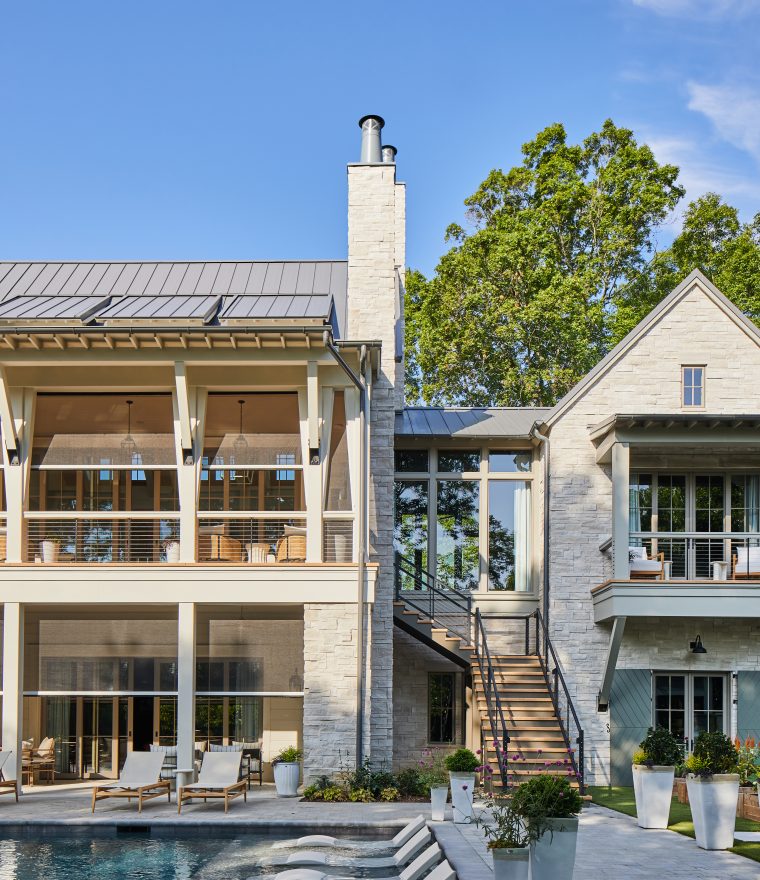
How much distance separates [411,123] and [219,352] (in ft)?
40.7

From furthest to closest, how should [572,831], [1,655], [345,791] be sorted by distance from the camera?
[1,655]
[345,791]
[572,831]

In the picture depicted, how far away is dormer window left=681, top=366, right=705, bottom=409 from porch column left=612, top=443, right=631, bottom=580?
77.3 inches

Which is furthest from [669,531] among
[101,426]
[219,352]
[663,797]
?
[101,426]

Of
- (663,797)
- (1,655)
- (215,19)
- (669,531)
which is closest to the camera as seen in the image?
(663,797)

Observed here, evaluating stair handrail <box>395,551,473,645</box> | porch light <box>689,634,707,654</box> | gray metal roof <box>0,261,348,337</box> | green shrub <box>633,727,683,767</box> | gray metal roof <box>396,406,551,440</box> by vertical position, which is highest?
gray metal roof <box>0,261,348,337</box>

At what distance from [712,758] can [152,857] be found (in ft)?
19.3

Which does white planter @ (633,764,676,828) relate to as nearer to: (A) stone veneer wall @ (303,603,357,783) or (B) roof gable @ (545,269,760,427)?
(A) stone veneer wall @ (303,603,357,783)

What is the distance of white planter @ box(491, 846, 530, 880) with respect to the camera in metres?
8.05

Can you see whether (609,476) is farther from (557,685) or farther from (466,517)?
(557,685)

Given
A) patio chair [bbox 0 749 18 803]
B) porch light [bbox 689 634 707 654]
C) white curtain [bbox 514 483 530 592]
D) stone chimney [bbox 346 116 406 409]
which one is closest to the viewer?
patio chair [bbox 0 749 18 803]

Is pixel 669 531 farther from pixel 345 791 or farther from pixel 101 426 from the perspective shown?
pixel 101 426

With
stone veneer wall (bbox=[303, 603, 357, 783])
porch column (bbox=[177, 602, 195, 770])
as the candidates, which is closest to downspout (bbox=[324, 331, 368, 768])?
stone veneer wall (bbox=[303, 603, 357, 783])

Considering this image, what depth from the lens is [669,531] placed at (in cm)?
1792

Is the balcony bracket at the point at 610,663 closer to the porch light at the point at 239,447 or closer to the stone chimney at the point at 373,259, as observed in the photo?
the stone chimney at the point at 373,259
